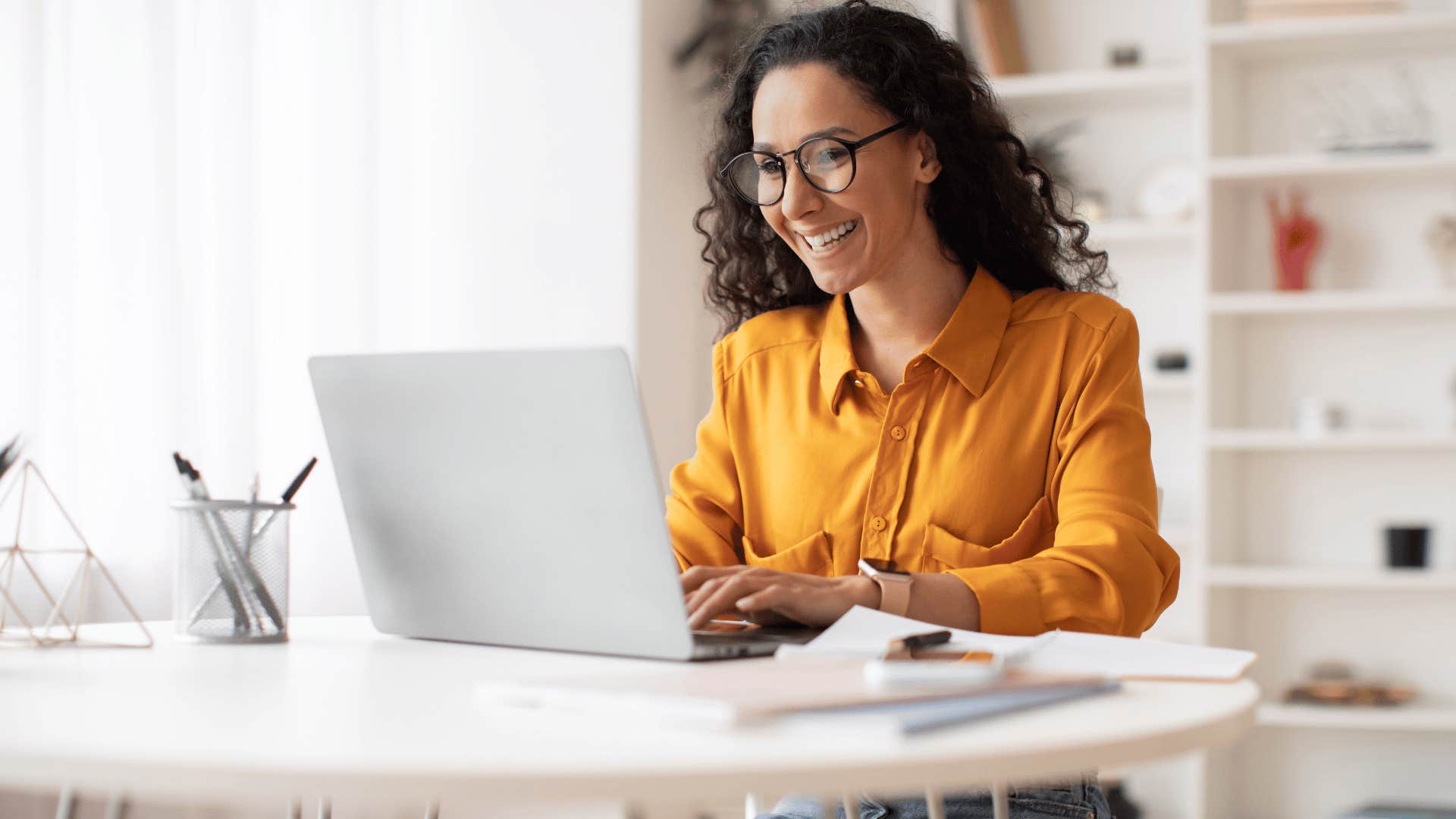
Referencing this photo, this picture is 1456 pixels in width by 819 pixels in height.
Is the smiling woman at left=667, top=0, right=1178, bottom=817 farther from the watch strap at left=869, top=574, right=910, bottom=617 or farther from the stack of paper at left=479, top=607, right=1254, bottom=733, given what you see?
the stack of paper at left=479, top=607, right=1254, bottom=733

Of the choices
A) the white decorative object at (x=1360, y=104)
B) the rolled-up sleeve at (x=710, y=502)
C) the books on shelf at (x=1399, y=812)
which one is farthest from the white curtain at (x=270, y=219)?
the books on shelf at (x=1399, y=812)

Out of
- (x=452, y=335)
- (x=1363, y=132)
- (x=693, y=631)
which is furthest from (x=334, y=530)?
(x=1363, y=132)

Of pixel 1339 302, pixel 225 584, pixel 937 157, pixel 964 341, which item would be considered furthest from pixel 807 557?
pixel 1339 302

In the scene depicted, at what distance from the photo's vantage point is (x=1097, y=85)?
3.40m

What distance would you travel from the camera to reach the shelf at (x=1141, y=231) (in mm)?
3338

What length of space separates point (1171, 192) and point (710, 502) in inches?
89.9

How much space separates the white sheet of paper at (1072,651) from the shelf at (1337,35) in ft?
8.70

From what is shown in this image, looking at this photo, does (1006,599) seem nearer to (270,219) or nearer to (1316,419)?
(270,219)

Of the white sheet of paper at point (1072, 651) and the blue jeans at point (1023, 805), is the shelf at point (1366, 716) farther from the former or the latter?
the white sheet of paper at point (1072, 651)

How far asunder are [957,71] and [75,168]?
1.47 m

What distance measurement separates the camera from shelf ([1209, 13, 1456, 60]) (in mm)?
3203

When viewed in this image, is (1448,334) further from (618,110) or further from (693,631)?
(693,631)

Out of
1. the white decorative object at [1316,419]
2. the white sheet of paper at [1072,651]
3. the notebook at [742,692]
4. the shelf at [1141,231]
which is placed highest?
the shelf at [1141,231]

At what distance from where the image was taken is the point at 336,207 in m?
2.71
